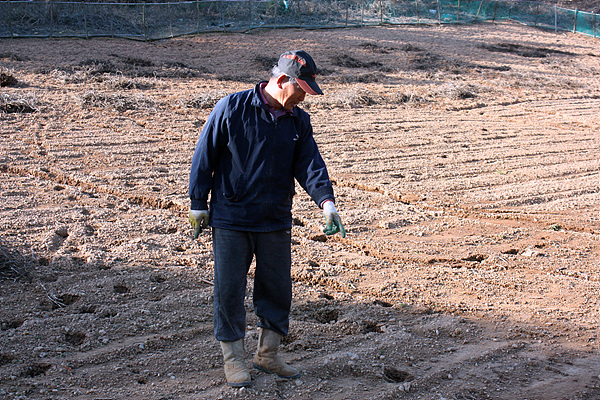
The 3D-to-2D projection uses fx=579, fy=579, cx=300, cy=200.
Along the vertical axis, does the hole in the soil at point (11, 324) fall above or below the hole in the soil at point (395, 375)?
above

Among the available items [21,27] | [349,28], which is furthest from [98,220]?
[349,28]

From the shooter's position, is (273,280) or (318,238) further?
(318,238)

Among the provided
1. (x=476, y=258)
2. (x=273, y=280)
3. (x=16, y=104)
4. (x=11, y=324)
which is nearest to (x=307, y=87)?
(x=273, y=280)

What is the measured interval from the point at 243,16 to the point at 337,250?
16104 mm

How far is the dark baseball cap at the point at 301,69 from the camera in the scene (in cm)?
288

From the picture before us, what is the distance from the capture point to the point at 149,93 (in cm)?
1039

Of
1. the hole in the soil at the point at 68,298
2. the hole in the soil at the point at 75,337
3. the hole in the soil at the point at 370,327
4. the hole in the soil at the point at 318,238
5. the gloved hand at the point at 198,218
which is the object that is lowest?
the hole in the soil at the point at 370,327

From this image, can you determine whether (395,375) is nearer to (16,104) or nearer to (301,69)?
(301,69)

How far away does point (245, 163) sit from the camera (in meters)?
3.00

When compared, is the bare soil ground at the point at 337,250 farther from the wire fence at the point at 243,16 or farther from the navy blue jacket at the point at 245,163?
the wire fence at the point at 243,16

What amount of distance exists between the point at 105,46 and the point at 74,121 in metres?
7.45

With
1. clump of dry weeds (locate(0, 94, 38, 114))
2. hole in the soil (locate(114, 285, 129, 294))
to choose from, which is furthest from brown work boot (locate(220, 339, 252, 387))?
clump of dry weeds (locate(0, 94, 38, 114))

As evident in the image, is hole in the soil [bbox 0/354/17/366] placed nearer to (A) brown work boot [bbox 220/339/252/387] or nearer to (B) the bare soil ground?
(B) the bare soil ground

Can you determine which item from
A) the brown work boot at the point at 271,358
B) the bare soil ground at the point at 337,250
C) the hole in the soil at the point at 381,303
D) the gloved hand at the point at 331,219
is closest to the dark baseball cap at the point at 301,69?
the gloved hand at the point at 331,219
